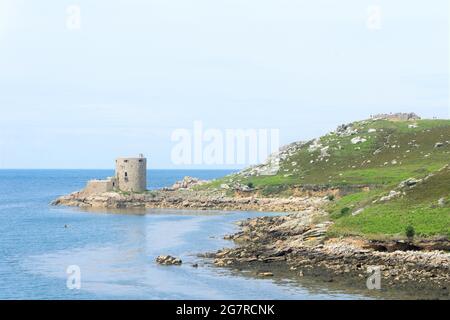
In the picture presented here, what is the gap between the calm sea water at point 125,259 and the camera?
53.6 meters

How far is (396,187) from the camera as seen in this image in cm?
8294

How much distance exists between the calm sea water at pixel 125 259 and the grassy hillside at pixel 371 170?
16.8 metres

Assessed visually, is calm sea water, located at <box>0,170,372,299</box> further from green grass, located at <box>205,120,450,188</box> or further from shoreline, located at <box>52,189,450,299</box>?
green grass, located at <box>205,120,450,188</box>

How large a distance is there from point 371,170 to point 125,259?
3213 inches

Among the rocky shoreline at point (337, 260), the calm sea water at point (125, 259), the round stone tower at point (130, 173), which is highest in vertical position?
the round stone tower at point (130, 173)

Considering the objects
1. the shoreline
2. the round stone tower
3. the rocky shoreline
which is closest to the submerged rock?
the rocky shoreline

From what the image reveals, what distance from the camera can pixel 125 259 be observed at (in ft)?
235

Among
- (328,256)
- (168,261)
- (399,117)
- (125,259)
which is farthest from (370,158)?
(168,261)

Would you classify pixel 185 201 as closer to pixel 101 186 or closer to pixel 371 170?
pixel 101 186

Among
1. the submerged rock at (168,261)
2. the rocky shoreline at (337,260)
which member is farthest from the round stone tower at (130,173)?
the submerged rock at (168,261)

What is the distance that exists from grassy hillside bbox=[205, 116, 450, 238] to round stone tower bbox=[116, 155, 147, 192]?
19248 millimetres

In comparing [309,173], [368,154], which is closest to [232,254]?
[309,173]

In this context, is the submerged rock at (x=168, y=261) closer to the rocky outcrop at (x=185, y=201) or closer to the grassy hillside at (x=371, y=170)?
the grassy hillside at (x=371, y=170)
